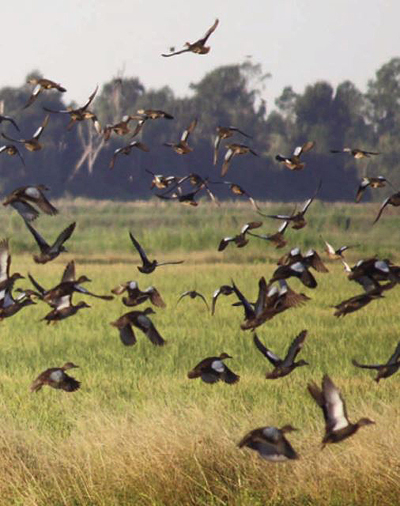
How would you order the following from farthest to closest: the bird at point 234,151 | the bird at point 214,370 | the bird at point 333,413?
the bird at point 234,151 < the bird at point 214,370 < the bird at point 333,413

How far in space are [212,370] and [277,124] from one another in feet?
260

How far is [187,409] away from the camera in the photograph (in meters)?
10.7

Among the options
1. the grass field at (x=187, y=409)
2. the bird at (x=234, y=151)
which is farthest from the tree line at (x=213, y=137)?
the bird at (x=234, y=151)

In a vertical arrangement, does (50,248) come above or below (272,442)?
above

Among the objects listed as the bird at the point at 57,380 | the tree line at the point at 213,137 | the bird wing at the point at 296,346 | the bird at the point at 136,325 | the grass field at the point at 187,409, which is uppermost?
the bird wing at the point at 296,346

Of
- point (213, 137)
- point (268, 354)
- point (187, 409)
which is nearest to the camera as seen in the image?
point (268, 354)

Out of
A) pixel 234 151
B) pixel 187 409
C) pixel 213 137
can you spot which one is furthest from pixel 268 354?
pixel 213 137

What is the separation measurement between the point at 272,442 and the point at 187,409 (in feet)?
9.11

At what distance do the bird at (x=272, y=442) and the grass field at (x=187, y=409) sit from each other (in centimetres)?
98

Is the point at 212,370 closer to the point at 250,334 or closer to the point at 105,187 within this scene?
the point at 250,334

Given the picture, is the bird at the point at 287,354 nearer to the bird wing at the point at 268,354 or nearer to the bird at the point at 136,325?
the bird wing at the point at 268,354

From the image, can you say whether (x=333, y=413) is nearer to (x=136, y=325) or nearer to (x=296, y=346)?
(x=296, y=346)

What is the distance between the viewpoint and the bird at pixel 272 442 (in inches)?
312

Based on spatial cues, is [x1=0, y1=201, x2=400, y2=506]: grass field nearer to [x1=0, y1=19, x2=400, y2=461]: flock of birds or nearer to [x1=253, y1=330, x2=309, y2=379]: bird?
[x1=0, y1=19, x2=400, y2=461]: flock of birds
